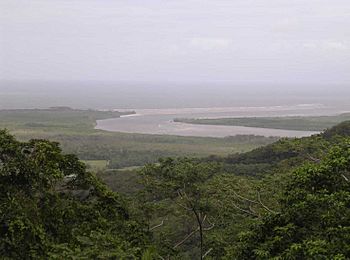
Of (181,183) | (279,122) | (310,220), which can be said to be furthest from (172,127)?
(310,220)

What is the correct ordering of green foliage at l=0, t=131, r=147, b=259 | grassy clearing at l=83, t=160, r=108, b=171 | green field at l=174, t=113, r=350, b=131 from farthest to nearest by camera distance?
green field at l=174, t=113, r=350, b=131 < grassy clearing at l=83, t=160, r=108, b=171 < green foliage at l=0, t=131, r=147, b=259

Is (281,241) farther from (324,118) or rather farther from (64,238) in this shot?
(324,118)

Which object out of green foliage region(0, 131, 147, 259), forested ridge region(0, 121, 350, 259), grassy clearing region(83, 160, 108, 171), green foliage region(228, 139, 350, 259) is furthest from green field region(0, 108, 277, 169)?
green foliage region(228, 139, 350, 259)

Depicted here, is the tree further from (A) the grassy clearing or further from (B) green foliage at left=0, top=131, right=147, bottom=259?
(A) the grassy clearing

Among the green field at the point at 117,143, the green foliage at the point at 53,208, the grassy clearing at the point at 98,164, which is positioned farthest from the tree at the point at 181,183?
the green field at the point at 117,143

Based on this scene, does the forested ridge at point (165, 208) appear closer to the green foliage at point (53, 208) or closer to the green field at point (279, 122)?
the green foliage at point (53, 208)

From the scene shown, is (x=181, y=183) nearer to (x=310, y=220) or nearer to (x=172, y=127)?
(x=310, y=220)

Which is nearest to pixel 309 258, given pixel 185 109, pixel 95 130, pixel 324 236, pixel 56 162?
pixel 324 236

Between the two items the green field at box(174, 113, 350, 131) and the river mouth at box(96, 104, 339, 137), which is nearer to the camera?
the river mouth at box(96, 104, 339, 137)
